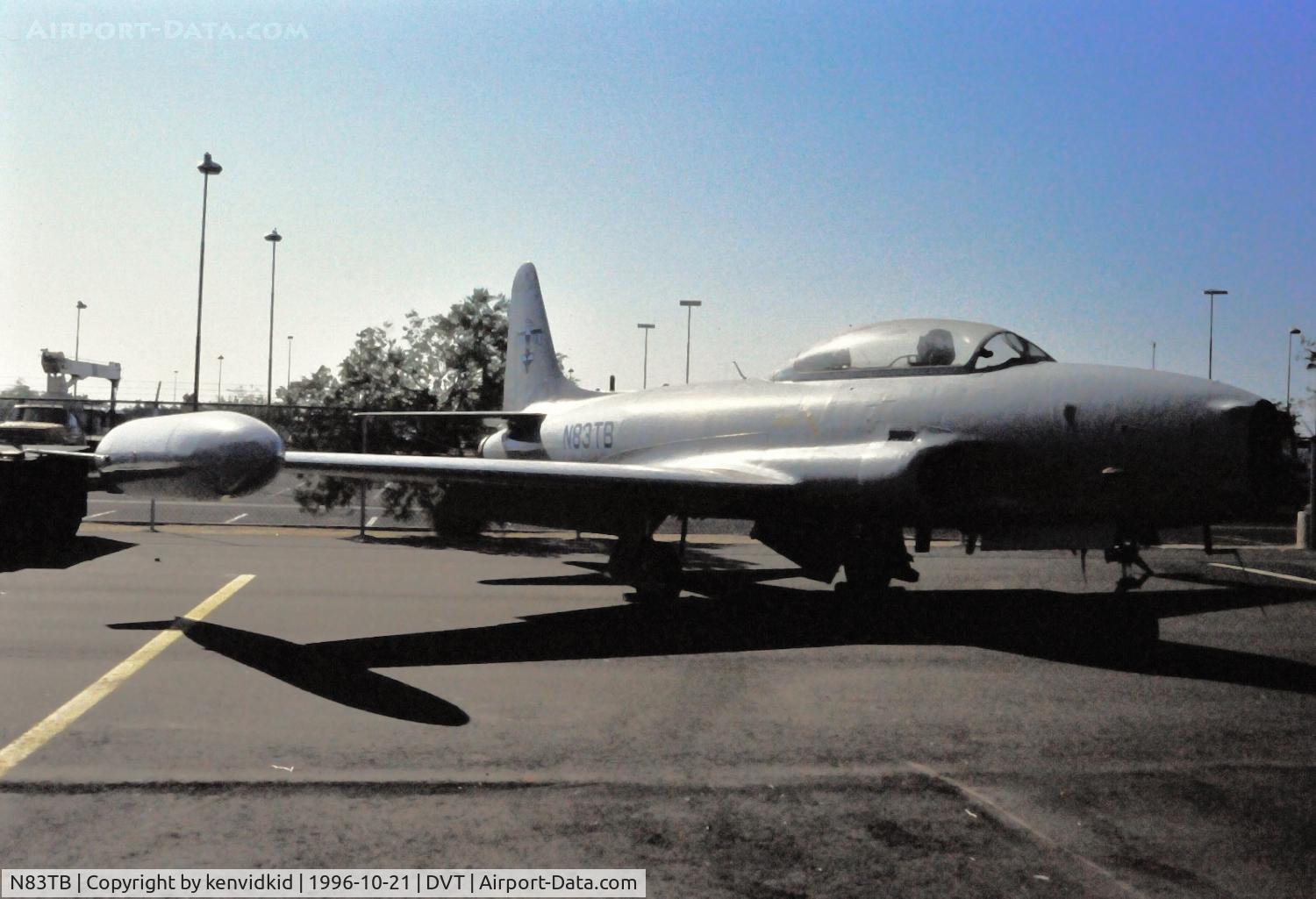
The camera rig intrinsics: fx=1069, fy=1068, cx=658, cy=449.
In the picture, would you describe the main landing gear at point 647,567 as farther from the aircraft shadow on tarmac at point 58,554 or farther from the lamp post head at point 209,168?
the lamp post head at point 209,168

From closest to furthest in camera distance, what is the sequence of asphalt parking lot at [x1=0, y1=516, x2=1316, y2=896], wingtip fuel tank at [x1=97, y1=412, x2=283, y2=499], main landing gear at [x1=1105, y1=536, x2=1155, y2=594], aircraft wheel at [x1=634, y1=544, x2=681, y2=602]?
1. asphalt parking lot at [x1=0, y1=516, x2=1316, y2=896]
2. wingtip fuel tank at [x1=97, y1=412, x2=283, y2=499]
3. main landing gear at [x1=1105, y1=536, x2=1155, y2=594]
4. aircraft wheel at [x1=634, y1=544, x2=681, y2=602]

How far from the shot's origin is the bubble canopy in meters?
9.60

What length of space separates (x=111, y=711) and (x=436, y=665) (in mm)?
2191

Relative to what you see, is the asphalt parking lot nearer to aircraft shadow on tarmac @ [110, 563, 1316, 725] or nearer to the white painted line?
aircraft shadow on tarmac @ [110, 563, 1316, 725]

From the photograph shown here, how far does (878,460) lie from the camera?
923cm

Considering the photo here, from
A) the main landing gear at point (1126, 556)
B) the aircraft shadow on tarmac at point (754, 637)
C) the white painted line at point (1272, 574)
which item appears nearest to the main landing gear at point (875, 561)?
the aircraft shadow on tarmac at point (754, 637)

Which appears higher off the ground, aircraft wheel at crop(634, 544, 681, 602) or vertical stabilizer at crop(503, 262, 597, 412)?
vertical stabilizer at crop(503, 262, 597, 412)

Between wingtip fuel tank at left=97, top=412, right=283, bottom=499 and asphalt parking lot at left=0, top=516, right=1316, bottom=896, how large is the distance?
1234 millimetres

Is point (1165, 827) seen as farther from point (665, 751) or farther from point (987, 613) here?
point (987, 613)

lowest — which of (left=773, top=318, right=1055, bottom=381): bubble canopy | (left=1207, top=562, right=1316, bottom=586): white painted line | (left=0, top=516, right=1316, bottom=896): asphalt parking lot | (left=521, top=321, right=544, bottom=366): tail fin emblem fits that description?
(left=0, top=516, right=1316, bottom=896): asphalt parking lot

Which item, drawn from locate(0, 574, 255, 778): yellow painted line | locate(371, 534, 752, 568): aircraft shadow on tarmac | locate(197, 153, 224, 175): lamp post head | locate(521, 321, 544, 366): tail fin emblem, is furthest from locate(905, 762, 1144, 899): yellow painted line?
locate(197, 153, 224, 175): lamp post head

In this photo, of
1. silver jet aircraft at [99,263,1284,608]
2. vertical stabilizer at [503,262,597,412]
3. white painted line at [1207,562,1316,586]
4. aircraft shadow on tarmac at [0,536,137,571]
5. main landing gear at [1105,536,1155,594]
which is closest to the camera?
silver jet aircraft at [99,263,1284,608]

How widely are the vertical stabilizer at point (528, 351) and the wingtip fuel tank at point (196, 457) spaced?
9.23 metres

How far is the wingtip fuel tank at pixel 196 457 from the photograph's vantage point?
7805mm
